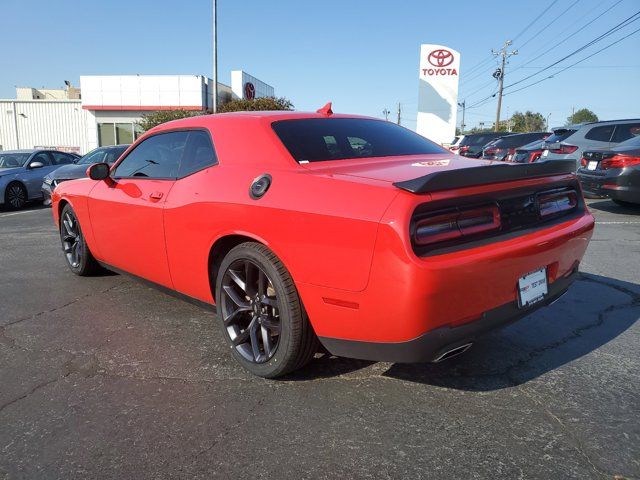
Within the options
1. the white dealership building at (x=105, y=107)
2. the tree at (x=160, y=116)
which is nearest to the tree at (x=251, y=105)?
the tree at (x=160, y=116)

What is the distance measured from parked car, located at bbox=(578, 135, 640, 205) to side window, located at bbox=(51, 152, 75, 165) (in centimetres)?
1247

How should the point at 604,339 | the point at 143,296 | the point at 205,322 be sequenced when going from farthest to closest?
the point at 143,296 → the point at 205,322 → the point at 604,339

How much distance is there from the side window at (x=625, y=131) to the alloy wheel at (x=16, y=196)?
43.7ft

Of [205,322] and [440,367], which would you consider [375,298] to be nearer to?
[440,367]

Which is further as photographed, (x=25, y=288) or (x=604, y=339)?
(x=25, y=288)

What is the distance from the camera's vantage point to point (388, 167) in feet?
9.00

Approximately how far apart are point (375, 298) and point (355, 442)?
2.13ft

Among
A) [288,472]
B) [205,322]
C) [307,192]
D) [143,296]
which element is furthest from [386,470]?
[143,296]

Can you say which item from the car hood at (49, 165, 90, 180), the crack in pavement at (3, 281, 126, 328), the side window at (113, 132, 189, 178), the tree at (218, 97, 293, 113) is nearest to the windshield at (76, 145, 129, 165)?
the car hood at (49, 165, 90, 180)

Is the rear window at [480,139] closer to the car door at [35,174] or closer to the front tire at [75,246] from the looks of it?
the car door at [35,174]

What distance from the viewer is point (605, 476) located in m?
1.95

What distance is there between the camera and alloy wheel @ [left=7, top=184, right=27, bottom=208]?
38.1 ft

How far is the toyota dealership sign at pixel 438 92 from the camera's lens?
83.4 feet

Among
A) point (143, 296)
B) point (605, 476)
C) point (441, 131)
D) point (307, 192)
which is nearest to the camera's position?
point (605, 476)
